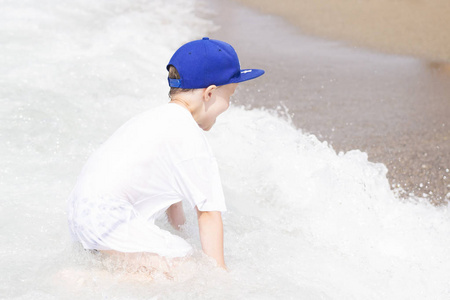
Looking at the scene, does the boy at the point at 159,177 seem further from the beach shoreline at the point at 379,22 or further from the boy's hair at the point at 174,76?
the beach shoreline at the point at 379,22

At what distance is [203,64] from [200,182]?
45 cm

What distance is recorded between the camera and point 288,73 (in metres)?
6.32

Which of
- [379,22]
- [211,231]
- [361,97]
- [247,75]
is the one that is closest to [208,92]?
[247,75]

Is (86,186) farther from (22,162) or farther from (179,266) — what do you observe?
(22,162)

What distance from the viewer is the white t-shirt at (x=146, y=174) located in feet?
7.20

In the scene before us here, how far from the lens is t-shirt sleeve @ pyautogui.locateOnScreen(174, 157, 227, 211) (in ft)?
7.21

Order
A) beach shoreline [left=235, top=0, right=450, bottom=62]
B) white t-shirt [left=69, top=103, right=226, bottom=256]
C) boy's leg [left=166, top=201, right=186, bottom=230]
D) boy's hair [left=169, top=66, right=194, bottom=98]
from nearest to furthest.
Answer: white t-shirt [left=69, top=103, right=226, bottom=256] < boy's hair [left=169, top=66, right=194, bottom=98] < boy's leg [left=166, top=201, right=186, bottom=230] < beach shoreline [left=235, top=0, right=450, bottom=62]

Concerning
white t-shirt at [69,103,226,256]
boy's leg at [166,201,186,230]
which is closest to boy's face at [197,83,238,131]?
white t-shirt at [69,103,226,256]

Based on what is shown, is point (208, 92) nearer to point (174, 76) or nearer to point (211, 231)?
point (174, 76)

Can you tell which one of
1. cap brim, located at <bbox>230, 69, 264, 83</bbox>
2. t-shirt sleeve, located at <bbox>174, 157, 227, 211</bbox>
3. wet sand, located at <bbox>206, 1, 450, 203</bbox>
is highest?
cap brim, located at <bbox>230, 69, 264, 83</bbox>

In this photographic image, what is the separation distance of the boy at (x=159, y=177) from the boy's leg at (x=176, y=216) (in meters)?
0.43

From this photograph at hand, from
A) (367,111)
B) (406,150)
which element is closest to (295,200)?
(406,150)

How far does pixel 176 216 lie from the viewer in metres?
2.76

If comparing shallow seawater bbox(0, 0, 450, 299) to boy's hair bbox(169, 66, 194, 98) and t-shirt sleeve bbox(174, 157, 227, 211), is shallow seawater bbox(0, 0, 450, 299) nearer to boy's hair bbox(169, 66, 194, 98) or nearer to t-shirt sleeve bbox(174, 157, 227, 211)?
t-shirt sleeve bbox(174, 157, 227, 211)
